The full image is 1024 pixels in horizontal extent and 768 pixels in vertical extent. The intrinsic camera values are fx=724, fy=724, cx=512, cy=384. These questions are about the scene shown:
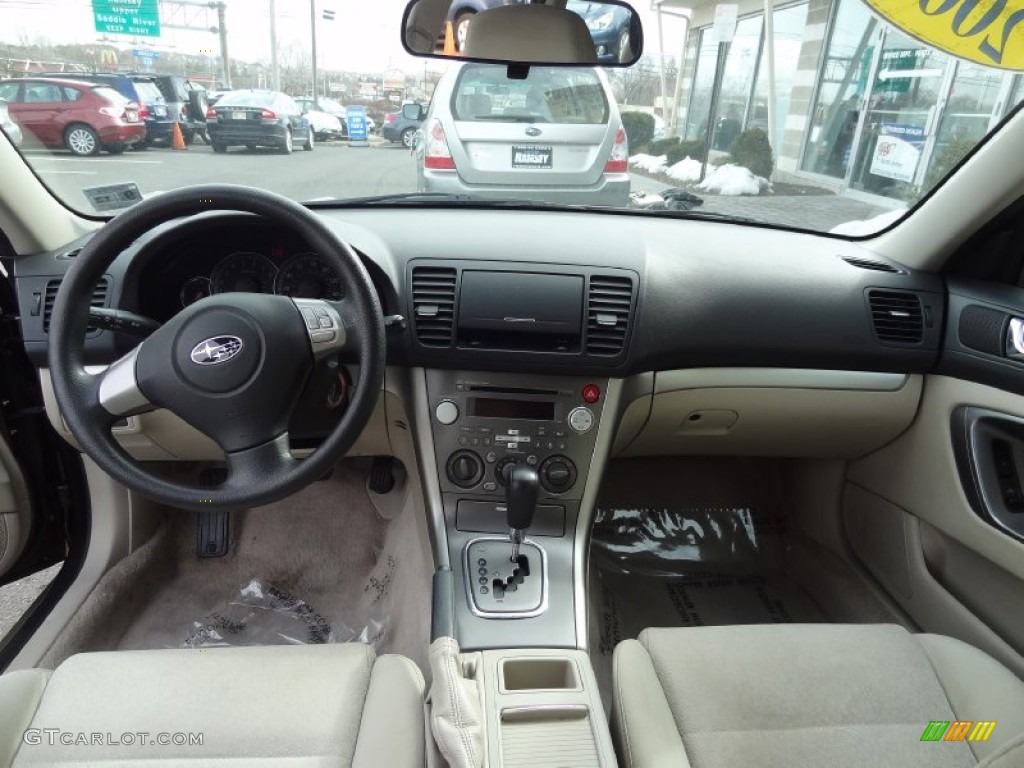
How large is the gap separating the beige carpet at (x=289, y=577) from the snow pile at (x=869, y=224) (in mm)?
1639

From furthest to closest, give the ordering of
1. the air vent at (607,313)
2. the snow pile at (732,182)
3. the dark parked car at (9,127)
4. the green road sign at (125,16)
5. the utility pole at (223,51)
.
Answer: the utility pole at (223,51)
the snow pile at (732,182)
the green road sign at (125,16)
the air vent at (607,313)
the dark parked car at (9,127)

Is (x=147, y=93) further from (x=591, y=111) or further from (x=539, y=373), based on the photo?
(x=539, y=373)

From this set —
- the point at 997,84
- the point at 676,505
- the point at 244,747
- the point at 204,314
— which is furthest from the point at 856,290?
the point at 244,747

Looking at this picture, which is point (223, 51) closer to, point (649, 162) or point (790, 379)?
point (649, 162)

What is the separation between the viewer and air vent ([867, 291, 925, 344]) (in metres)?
1.97

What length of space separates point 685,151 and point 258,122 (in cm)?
195

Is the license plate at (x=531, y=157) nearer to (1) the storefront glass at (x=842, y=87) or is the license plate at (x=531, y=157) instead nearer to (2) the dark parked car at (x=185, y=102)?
(2) the dark parked car at (x=185, y=102)

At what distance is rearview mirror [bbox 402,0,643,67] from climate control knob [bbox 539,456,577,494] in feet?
3.26

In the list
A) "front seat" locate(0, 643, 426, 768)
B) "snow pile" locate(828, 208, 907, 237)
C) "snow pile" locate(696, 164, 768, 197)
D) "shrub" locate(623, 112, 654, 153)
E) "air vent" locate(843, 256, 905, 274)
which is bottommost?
"front seat" locate(0, 643, 426, 768)

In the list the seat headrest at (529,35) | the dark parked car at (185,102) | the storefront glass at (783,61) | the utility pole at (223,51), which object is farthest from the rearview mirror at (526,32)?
the storefront glass at (783,61)

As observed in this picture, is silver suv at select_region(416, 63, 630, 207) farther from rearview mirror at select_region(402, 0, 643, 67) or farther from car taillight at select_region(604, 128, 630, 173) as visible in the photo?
rearview mirror at select_region(402, 0, 643, 67)

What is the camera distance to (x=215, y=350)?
1.30m

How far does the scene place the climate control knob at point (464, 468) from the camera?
1.94 metres

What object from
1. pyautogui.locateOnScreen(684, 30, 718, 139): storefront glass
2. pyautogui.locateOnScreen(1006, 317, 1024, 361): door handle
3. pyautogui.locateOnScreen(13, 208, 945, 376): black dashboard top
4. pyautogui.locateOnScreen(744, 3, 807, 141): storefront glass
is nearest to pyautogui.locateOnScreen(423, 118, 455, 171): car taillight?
pyautogui.locateOnScreen(13, 208, 945, 376): black dashboard top
